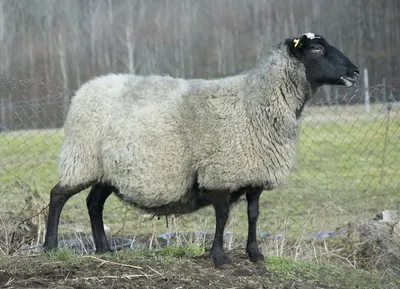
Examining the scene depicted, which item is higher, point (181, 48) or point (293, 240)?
point (181, 48)

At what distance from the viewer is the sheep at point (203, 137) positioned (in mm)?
5719

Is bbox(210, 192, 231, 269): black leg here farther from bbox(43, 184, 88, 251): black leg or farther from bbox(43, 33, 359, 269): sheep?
bbox(43, 184, 88, 251): black leg

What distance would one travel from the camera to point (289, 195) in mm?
10516

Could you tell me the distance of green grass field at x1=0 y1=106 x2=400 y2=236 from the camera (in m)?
7.75

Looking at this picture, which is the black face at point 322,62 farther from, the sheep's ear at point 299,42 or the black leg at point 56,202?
the black leg at point 56,202

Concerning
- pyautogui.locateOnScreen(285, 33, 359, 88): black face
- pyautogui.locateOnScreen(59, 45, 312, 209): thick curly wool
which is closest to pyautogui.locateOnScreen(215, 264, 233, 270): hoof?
pyautogui.locateOnScreen(59, 45, 312, 209): thick curly wool

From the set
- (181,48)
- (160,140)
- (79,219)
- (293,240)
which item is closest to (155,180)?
(160,140)

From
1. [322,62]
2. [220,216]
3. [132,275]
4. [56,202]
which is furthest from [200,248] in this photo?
[322,62]

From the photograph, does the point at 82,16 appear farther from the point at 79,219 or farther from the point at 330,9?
the point at 79,219

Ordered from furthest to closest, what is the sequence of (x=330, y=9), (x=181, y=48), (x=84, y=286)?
(x=330, y=9), (x=181, y=48), (x=84, y=286)

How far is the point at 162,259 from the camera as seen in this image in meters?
5.69

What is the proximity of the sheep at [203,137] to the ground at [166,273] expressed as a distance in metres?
0.27

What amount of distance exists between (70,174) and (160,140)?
0.96 meters

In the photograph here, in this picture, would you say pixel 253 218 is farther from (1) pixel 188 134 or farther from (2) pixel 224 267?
(1) pixel 188 134
